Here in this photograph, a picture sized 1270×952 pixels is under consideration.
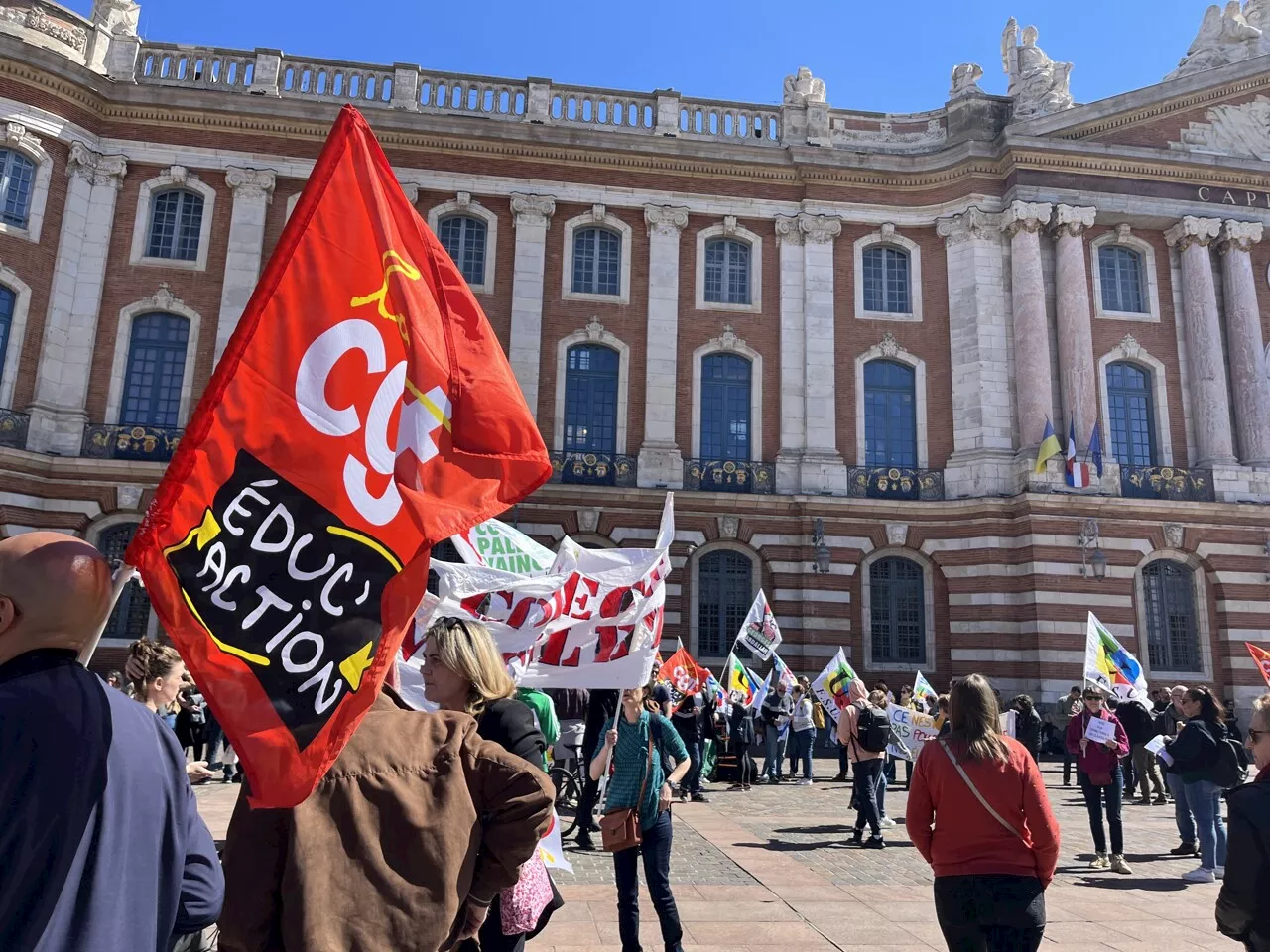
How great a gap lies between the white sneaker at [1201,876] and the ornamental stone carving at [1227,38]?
23915mm

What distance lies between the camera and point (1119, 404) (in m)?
24.4

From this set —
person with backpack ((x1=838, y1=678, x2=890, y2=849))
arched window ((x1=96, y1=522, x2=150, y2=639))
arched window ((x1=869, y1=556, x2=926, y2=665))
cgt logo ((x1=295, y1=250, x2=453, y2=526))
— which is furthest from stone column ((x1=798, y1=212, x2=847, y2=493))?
cgt logo ((x1=295, y1=250, x2=453, y2=526))

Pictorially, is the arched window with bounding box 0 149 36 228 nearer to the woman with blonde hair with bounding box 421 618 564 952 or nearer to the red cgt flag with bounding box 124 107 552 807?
the red cgt flag with bounding box 124 107 552 807

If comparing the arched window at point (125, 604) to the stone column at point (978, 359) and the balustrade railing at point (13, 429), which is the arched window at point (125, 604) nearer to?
the balustrade railing at point (13, 429)

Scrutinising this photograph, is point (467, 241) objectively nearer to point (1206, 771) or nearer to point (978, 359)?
point (978, 359)

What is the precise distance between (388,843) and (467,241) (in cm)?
2371

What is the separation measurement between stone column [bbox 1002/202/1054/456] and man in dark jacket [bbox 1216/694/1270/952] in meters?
20.4

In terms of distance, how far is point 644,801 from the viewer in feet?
20.1

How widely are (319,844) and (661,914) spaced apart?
3.88m

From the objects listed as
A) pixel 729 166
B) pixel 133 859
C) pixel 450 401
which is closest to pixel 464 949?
pixel 133 859

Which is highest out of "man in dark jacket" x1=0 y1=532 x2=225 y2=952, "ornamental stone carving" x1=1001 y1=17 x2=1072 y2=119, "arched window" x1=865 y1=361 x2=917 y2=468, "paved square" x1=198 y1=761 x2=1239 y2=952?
"ornamental stone carving" x1=1001 y1=17 x2=1072 y2=119

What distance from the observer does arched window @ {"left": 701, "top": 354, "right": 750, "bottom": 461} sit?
2414 cm

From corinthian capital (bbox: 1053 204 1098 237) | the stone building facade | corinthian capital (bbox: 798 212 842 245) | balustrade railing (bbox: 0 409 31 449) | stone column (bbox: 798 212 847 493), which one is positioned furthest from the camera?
corinthian capital (bbox: 798 212 842 245)

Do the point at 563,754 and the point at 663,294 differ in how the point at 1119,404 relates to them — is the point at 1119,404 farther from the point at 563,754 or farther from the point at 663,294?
the point at 563,754
